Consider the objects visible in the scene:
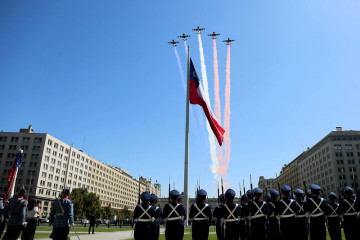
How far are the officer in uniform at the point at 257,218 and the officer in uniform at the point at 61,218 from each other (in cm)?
682

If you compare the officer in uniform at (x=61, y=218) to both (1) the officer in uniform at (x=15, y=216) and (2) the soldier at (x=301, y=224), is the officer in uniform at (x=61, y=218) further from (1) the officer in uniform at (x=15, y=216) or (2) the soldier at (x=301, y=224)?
(2) the soldier at (x=301, y=224)

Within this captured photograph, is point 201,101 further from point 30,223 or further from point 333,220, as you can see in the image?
point 30,223

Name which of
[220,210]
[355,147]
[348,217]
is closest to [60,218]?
[220,210]

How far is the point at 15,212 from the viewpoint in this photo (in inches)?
414

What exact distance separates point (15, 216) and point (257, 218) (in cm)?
958

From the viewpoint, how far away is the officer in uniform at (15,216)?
10422mm

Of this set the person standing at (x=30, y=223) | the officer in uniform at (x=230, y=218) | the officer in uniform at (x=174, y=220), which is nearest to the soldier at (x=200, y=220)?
the officer in uniform at (x=174, y=220)

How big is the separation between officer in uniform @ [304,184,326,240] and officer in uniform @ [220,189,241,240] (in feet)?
9.65

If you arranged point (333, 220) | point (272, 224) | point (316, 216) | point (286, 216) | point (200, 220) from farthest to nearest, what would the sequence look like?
1. point (333, 220)
2. point (272, 224)
3. point (316, 216)
4. point (286, 216)
5. point (200, 220)

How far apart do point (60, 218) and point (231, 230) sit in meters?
6.44

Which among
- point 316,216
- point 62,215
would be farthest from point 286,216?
point 62,215

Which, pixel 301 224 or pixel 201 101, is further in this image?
pixel 201 101

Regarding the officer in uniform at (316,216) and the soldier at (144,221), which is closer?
the soldier at (144,221)

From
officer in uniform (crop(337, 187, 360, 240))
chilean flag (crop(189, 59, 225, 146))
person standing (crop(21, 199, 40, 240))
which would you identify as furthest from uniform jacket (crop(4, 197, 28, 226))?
chilean flag (crop(189, 59, 225, 146))
